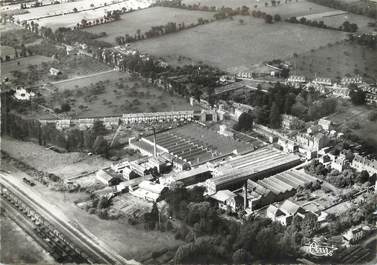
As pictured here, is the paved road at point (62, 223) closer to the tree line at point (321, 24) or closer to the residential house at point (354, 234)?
the residential house at point (354, 234)

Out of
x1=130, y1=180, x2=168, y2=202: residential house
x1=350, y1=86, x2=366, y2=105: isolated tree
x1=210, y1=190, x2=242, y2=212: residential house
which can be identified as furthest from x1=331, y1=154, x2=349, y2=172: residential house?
x1=350, y1=86, x2=366, y2=105: isolated tree

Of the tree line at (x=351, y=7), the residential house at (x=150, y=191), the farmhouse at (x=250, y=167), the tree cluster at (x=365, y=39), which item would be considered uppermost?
the tree line at (x=351, y=7)

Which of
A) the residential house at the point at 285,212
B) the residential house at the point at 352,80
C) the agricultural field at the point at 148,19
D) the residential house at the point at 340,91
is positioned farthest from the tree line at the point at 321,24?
the residential house at the point at 285,212

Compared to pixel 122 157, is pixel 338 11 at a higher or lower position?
higher

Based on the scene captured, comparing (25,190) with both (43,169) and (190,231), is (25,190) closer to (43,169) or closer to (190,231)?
(43,169)

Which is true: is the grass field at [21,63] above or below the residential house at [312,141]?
above

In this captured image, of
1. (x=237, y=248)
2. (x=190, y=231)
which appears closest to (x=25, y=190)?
(x=190, y=231)

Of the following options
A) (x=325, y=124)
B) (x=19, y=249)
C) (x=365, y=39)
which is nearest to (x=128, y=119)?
(x=325, y=124)

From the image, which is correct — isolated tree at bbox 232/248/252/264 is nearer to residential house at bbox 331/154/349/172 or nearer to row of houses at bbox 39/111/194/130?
residential house at bbox 331/154/349/172
